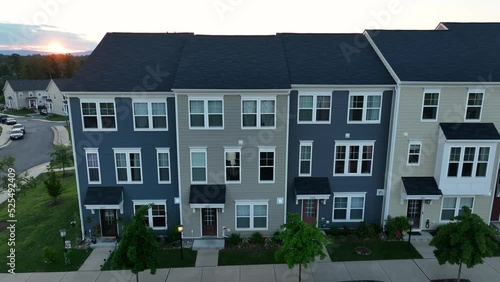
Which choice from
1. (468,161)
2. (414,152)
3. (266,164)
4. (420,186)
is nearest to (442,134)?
(414,152)

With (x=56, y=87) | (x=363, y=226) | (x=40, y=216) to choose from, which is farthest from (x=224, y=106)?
(x=56, y=87)

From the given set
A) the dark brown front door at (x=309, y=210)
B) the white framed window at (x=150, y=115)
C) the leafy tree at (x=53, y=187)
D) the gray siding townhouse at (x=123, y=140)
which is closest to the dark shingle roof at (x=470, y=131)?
the dark brown front door at (x=309, y=210)

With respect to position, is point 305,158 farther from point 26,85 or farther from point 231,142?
point 26,85

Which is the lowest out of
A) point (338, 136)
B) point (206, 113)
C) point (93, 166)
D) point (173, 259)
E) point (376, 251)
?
point (173, 259)

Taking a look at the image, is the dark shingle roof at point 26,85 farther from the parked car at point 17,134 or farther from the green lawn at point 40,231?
the green lawn at point 40,231

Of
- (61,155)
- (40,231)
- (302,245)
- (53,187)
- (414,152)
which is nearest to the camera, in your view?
(302,245)

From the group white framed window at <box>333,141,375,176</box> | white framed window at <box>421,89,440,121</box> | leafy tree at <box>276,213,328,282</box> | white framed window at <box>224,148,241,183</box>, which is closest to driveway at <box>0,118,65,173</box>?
white framed window at <box>224,148,241,183</box>

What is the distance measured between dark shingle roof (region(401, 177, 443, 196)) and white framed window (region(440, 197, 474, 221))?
1.48 metres

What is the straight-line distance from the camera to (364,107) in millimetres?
20078

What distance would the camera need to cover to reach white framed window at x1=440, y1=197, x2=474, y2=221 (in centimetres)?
2094

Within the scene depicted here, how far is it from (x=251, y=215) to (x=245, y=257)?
270cm

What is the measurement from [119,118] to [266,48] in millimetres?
10171

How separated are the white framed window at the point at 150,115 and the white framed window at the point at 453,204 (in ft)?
58.5

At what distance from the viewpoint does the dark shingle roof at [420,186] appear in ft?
65.4
